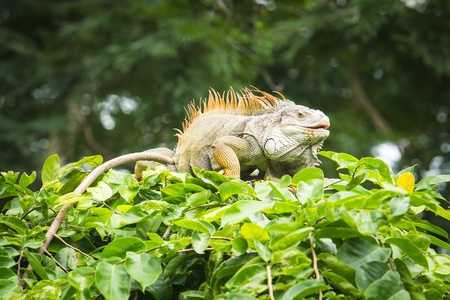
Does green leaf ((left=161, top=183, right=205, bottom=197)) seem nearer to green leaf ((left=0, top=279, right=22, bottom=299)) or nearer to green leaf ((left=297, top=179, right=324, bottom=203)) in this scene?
green leaf ((left=297, top=179, right=324, bottom=203))

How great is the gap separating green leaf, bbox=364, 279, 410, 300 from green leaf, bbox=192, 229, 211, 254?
360 mm

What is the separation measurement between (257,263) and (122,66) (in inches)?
253

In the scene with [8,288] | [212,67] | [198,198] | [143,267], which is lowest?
[8,288]

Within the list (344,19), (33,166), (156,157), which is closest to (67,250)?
(156,157)

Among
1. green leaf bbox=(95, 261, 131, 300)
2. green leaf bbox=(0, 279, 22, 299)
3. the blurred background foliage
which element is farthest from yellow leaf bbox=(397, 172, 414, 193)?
the blurred background foliage

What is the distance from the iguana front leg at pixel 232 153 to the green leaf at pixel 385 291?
913mm

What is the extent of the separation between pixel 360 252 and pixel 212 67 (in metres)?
6.43

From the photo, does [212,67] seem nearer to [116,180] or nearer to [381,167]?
[116,180]

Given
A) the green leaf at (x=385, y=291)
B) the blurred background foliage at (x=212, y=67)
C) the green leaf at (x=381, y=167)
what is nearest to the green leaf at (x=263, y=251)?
the green leaf at (x=385, y=291)

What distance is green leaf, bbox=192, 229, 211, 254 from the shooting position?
1047 millimetres

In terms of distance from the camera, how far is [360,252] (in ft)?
3.26

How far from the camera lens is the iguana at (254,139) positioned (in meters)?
1.78

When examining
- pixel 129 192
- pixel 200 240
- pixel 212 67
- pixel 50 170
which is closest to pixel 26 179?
pixel 50 170

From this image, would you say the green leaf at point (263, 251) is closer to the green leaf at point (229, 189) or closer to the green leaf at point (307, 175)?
the green leaf at point (229, 189)
